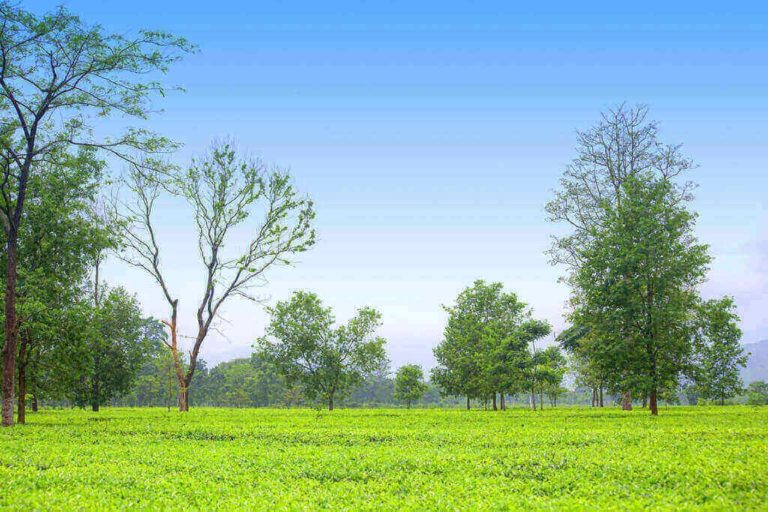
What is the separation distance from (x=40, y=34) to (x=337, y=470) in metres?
26.1

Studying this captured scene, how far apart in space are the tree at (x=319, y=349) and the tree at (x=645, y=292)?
20986mm

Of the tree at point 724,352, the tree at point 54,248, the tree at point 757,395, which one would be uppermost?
the tree at point 54,248

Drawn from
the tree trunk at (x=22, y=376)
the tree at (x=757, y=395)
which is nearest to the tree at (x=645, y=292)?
the tree at (x=757, y=395)

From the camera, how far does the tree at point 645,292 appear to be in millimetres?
34875

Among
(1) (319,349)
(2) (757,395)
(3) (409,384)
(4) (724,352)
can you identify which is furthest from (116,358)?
(2) (757,395)

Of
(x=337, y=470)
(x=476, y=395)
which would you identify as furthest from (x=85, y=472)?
(x=476, y=395)

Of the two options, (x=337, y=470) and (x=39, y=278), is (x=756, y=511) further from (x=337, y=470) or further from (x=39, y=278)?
(x=39, y=278)

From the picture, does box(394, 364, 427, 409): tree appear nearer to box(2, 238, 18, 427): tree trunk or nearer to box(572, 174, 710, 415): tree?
box(572, 174, 710, 415): tree

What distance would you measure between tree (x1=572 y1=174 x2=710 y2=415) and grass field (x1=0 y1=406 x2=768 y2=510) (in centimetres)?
1306

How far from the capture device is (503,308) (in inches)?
2306

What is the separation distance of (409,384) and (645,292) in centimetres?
4121

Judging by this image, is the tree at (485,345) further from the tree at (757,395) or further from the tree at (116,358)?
the tree at (116,358)

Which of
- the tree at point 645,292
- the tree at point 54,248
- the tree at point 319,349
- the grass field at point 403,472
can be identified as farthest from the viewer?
the tree at point 319,349

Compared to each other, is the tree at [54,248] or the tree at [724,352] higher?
the tree at [54,248]
